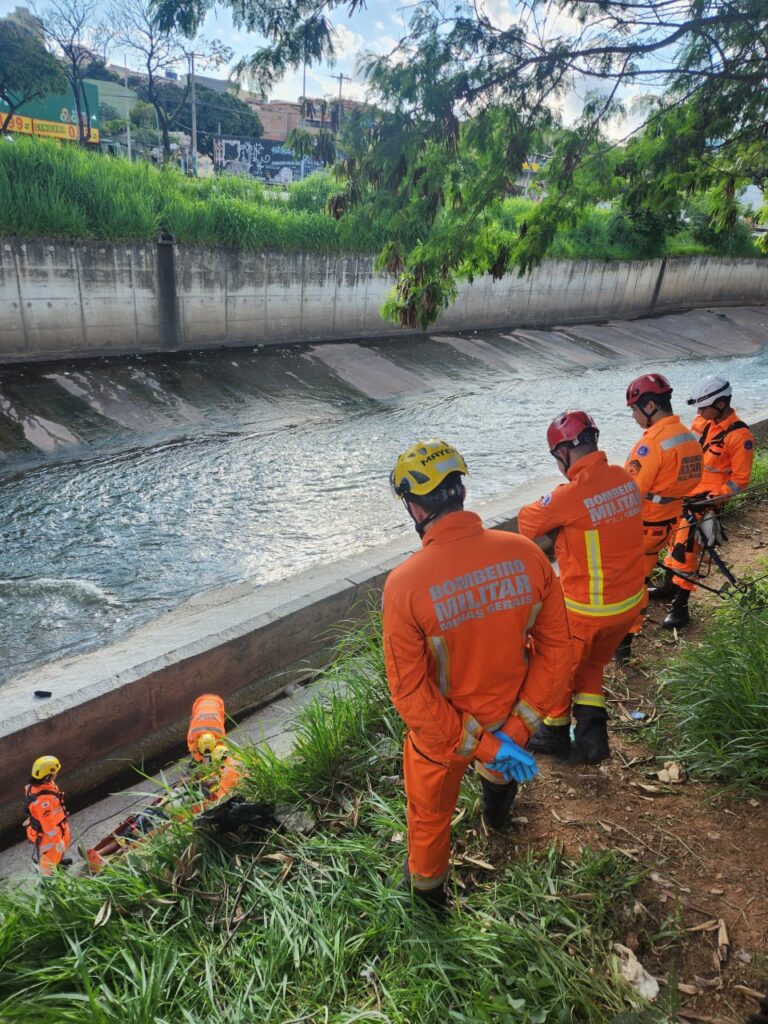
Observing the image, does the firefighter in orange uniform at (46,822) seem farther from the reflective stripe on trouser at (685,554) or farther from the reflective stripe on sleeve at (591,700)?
the reflective stripe on trouser at (685,554)

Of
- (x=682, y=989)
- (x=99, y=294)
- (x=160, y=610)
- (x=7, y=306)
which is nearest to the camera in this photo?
(x=682, y=989)

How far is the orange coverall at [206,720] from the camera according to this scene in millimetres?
4190

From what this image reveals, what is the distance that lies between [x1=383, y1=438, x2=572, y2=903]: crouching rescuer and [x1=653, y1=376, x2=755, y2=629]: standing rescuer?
2.85 m

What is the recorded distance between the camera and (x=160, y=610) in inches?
266

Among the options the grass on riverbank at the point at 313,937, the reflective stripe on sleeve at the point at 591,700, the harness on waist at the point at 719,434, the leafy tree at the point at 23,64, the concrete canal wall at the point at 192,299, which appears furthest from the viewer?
the leafy tree at the point at 23,64

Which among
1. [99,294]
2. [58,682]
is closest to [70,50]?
[99,294]

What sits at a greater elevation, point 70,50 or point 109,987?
point 70,50

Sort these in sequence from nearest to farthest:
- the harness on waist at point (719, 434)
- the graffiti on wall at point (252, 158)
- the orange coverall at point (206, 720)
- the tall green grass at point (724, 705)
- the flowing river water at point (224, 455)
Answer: the tall green grass at point (724, 705) → the orange coverall at point (206, 720) → the harness on waist at point (719, 434) → the flowing river water at point (224, 455) → the graffiti on wall at point (252, 158)

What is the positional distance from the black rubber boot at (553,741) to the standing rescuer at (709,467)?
182cm

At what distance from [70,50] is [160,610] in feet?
68.0

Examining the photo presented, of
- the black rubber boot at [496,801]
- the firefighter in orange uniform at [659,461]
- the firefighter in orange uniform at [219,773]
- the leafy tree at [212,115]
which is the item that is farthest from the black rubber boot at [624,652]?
the leafy tree at [212,115]

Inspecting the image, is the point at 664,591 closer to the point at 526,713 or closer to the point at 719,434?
the point at 719,434

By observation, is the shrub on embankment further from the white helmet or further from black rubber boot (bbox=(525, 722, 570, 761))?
the white helmet

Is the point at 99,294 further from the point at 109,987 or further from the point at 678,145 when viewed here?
the point at 109,987
